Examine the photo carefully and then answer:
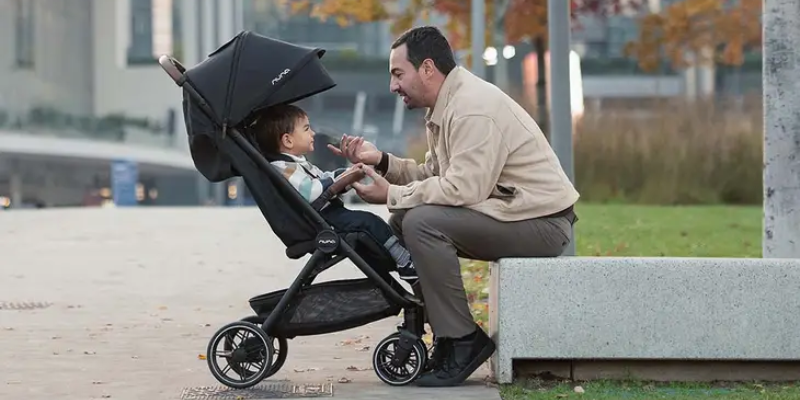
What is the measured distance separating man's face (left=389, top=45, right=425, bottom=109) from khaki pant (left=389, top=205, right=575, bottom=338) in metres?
0.50

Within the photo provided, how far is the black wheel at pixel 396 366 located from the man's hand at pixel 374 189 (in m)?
0.57

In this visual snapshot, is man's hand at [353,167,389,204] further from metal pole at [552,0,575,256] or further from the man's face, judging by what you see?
metal pole at [552,0,575,256]

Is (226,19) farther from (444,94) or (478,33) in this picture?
(444,94)

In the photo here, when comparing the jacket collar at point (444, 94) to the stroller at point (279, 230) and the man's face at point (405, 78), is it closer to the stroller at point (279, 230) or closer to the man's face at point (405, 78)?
the man's face at point (405, 78)

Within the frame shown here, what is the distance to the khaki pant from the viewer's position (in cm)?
632

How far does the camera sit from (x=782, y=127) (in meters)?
7.92

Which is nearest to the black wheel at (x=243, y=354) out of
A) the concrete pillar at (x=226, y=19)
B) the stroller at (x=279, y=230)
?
the stroller at (x=279, y=230)

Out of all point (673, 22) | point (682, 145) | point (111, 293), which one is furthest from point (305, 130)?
point (673, 22)

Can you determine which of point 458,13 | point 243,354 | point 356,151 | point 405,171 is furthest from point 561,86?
point 458,13

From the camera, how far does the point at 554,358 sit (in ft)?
21.2

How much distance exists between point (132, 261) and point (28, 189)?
138 feet

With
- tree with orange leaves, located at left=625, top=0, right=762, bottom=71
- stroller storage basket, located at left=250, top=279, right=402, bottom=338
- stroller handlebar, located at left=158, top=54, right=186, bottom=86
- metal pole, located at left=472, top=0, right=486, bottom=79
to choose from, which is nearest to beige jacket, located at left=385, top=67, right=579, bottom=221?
stroller storage basket, located at left=250, top=279, right=402, bottom=338

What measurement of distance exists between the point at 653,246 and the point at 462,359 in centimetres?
714

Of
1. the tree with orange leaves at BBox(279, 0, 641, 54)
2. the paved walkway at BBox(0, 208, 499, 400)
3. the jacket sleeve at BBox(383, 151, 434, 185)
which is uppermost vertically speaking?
the tree with orange leaves at BBox(279, 0, 641, 54)
